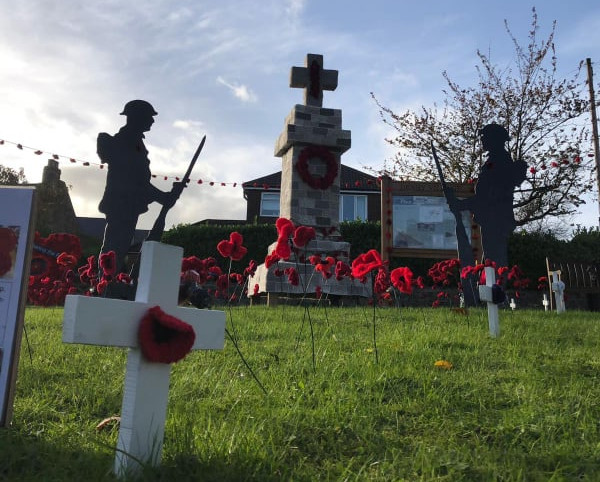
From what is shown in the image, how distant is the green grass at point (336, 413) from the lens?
2.00 m

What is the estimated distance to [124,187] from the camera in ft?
32.6

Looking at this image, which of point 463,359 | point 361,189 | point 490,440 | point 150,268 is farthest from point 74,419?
point 361,189

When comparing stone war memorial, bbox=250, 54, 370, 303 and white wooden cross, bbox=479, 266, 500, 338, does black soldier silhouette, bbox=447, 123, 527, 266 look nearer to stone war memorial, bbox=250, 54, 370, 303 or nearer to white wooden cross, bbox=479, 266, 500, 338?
stone war memorial, bbox=250, 54, 370, 303

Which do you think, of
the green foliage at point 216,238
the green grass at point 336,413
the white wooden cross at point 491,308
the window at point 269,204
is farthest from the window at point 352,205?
the green grass at point 336,413

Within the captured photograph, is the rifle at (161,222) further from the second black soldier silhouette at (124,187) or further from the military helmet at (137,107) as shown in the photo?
the military helmet at (137,107)

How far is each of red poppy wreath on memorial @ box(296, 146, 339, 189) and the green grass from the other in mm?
7762

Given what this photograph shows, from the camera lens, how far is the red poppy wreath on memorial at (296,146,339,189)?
39.2ft

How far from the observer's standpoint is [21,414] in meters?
2.59

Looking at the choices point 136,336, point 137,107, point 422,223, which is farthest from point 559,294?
point 136,336

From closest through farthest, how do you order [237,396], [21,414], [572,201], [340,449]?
[340,449], [21,414], [237,396], [572,201]

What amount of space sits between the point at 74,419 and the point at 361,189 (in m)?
27.4

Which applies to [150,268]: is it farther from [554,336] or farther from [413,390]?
[554,336]

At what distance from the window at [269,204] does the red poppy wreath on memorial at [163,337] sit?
27.4 metres

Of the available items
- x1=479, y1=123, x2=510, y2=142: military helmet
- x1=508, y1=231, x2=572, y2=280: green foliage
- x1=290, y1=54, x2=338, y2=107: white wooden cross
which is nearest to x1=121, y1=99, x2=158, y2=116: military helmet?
x1=290, y1=54, x2=338, y2=107: white wooden cross
